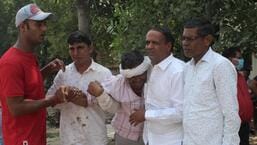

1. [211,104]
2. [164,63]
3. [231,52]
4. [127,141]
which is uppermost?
[164,63]

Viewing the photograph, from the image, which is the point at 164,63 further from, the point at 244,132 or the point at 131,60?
the point at 244,132

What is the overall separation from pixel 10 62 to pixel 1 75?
126mm

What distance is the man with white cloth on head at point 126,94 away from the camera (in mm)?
3906

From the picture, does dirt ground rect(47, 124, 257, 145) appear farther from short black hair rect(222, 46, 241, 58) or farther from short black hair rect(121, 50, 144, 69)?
short black hair rect(121, 50, 144, 69)

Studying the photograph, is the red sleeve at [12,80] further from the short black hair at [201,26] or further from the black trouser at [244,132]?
the black trouser at [244,132]

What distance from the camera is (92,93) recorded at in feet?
13.0

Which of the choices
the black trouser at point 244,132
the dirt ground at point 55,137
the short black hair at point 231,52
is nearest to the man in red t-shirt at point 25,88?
the short black hair at point 231,52

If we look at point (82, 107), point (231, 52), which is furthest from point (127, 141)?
point (231, 52)

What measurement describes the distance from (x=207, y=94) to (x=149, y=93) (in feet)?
1.85

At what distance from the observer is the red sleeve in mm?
3721

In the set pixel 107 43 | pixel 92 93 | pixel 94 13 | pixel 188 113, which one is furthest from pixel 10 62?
pixel 107 43

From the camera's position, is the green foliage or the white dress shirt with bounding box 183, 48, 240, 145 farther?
the green foliage

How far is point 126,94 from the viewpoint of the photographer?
407cm

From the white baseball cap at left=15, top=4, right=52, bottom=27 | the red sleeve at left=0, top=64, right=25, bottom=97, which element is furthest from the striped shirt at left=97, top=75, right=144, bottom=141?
the white baseball cap at left=15, top=4, right=52, bottom=27
